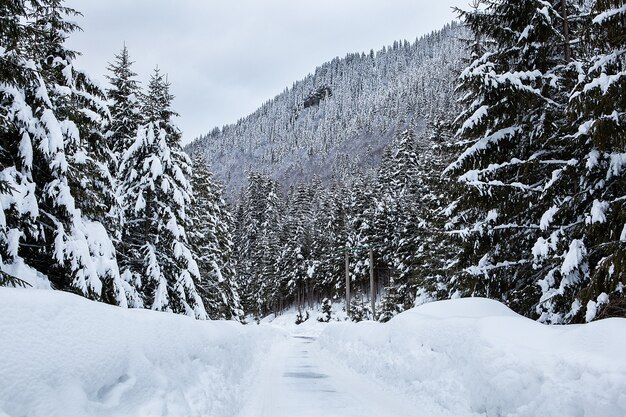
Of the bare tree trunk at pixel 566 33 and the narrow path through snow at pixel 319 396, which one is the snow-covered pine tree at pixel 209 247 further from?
the bare tree trunk at pixel 566 33

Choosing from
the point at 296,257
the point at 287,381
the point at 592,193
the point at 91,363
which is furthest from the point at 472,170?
the point at 296,257

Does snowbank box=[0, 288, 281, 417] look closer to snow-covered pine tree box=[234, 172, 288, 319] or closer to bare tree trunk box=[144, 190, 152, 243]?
bare tree trunk box=[144, 190, 152, 243]

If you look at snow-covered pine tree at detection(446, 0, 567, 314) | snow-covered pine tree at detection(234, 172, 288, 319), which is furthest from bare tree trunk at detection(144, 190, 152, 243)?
snow-covered pine tree at detection(234, 172, 288, 319)

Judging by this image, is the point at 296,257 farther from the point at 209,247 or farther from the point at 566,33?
the point at 566,33

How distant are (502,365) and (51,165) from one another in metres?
10.4

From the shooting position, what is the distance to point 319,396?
8.68m

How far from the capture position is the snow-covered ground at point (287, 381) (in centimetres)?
356

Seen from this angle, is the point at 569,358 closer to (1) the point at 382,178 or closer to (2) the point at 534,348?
(2) the point at 534,348

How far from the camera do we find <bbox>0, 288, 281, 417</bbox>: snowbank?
10.6 feet

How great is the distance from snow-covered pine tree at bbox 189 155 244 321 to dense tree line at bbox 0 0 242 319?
13.4 ft

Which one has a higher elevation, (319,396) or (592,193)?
(592,193)

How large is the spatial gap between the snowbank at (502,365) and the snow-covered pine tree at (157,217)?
10.2 meters

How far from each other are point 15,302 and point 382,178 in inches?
2108

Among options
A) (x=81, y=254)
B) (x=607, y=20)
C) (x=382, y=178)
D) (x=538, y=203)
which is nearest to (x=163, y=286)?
(x=81, y=254)
